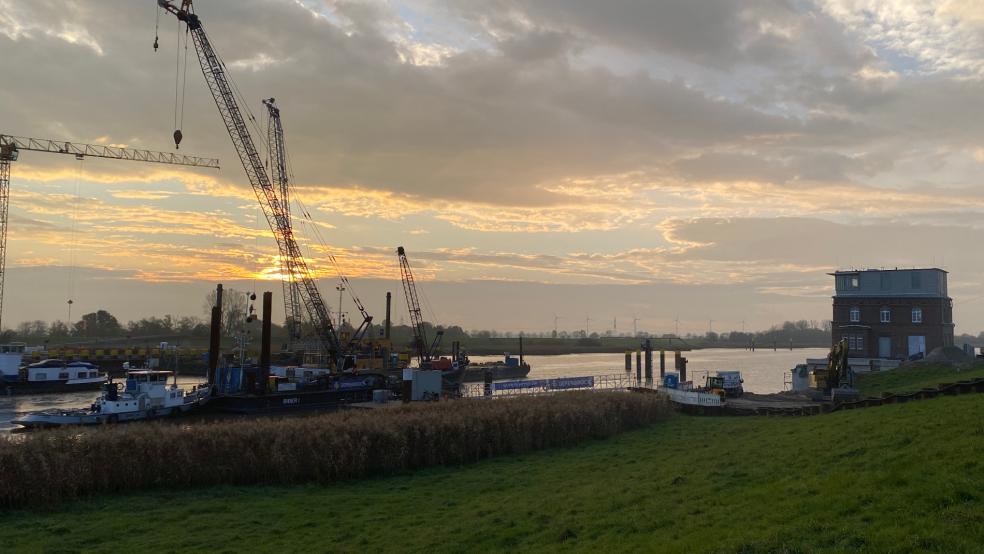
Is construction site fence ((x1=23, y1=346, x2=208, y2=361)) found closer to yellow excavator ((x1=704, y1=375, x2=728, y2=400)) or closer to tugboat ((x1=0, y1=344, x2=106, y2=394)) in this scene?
tugboat ((x1=0, y1=344, x2=106, y2=394))

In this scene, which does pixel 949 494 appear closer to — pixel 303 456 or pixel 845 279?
Result: pixel 303 456

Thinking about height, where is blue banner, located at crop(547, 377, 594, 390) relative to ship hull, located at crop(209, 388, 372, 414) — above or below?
above

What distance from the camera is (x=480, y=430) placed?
3033 cm

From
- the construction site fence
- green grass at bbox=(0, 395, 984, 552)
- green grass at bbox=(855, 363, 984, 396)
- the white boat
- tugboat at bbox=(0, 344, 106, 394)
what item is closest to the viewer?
green grass at bbox=(0, 395, 984, 552)

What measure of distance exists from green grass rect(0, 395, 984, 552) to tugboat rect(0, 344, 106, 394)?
7401cm

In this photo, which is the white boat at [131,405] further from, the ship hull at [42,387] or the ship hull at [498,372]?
the ship hull at [498,372]

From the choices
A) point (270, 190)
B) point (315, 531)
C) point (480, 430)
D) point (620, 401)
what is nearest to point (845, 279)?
point (620, 401)

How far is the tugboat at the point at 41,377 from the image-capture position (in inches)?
3226

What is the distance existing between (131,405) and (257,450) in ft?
105

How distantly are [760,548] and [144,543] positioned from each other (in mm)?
15808

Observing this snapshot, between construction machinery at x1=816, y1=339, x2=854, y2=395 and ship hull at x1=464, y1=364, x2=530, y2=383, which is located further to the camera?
ship hull at x1=464, y1=364, x2=530, y2=383

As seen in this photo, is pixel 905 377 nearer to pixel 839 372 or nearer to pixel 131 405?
pixel 839 372

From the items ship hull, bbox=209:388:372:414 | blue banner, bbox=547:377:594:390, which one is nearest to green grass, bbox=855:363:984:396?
blue banner, bbox=547:377:594:390

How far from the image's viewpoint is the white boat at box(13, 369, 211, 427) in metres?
48.3
